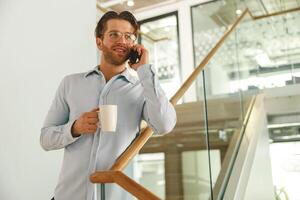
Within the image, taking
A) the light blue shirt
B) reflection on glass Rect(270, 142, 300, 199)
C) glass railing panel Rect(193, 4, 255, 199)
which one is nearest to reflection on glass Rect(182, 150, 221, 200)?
glass railing panel Rect(193, 4, 255, 199)

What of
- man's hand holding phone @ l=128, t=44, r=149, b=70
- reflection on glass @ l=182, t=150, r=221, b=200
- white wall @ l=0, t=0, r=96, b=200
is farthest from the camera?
reflection on glass @ l=182, t=150, r=221, b=200

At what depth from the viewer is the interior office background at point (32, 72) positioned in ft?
6.80

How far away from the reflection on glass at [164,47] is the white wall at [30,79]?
13.7ft

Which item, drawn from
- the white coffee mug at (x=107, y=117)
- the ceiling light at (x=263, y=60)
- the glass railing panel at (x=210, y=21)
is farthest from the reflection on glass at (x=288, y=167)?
the white coffee mug at (x=107, y=117)

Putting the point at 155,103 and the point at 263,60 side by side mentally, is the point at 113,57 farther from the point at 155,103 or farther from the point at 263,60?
the point at 263,60

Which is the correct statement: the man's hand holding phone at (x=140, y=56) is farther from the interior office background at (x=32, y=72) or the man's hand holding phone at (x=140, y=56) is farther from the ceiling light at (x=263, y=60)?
the ceiling light at (x=263, y=60)

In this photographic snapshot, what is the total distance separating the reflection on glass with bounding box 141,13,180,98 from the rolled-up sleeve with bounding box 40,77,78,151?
195 inches

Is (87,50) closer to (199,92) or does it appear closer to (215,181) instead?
(199,92)

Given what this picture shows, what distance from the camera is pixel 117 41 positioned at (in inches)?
60.9

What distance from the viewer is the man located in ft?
4.67

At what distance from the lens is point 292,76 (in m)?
5.40

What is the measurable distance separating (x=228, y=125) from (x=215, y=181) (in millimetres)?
889

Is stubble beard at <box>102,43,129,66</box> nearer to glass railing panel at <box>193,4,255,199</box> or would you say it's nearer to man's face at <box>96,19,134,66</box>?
man's face at <box>96,19,134,66</box>

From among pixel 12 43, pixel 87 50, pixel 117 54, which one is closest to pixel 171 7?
pixel 87 50
